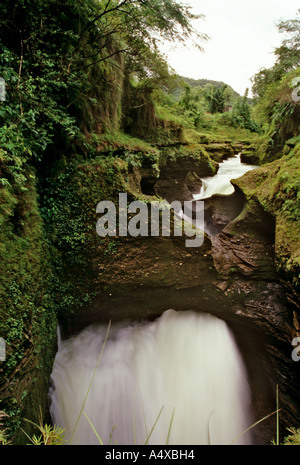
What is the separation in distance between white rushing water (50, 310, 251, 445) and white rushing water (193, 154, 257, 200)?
216 inches

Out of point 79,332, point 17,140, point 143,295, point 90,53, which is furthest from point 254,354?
point 90,53

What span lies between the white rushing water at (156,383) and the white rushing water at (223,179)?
5.50 m

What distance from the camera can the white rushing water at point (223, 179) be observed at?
8.73m

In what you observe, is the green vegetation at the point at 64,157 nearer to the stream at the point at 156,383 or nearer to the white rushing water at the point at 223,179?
the stream at the point at 156,383

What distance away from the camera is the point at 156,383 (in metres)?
4.48

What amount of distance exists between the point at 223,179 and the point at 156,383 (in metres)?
8.51

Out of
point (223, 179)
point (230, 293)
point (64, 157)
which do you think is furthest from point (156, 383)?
point (223, 179)

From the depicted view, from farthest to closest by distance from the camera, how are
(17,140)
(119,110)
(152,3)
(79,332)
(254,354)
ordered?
(119,110), (254,354), (79,332), (152,3), (17,140)

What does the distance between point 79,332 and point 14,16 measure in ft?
19.2

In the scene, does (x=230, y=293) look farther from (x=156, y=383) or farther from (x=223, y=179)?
(x=223, y=179)

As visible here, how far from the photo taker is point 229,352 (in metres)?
5.00

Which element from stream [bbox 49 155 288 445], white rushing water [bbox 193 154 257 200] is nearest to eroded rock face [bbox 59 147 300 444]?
stream [bbox 49 155 288 445]

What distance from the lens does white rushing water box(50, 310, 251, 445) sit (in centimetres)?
406

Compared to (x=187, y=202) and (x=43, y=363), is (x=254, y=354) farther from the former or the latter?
(x=187, y=202)
